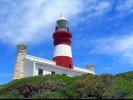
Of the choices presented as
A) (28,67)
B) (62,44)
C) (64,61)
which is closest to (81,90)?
(28,67)

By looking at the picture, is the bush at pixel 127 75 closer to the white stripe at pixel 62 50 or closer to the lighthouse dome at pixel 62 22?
the white stripe at pixel 62 50

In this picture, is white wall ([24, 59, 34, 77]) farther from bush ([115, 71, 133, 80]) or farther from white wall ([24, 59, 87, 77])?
bush ([115, 71, 133, 80])

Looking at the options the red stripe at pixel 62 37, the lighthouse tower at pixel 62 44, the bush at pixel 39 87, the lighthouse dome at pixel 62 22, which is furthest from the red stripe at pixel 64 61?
the bush at pixel 39 87

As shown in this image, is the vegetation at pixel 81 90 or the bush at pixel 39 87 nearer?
the vegetation at pixel 81 90

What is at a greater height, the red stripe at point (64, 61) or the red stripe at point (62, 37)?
the red stripe at point (62, 37)

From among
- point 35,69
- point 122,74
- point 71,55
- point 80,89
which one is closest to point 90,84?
point 80,89

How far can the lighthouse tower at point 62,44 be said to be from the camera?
48750mm

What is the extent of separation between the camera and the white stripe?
160 ft

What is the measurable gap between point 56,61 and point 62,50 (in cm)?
187

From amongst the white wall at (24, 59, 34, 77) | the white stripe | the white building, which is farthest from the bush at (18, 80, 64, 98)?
the white stripe

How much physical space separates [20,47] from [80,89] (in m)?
24.6

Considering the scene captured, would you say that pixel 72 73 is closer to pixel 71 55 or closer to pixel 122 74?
pixel 71 55

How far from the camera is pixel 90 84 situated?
74.1 feet

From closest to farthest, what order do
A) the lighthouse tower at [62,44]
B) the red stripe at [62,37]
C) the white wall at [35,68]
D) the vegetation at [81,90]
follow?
the vegetation at [81,90], the white wall at [35,68], the lighthouse tower at [62,44], the red stripe at [62,37]
